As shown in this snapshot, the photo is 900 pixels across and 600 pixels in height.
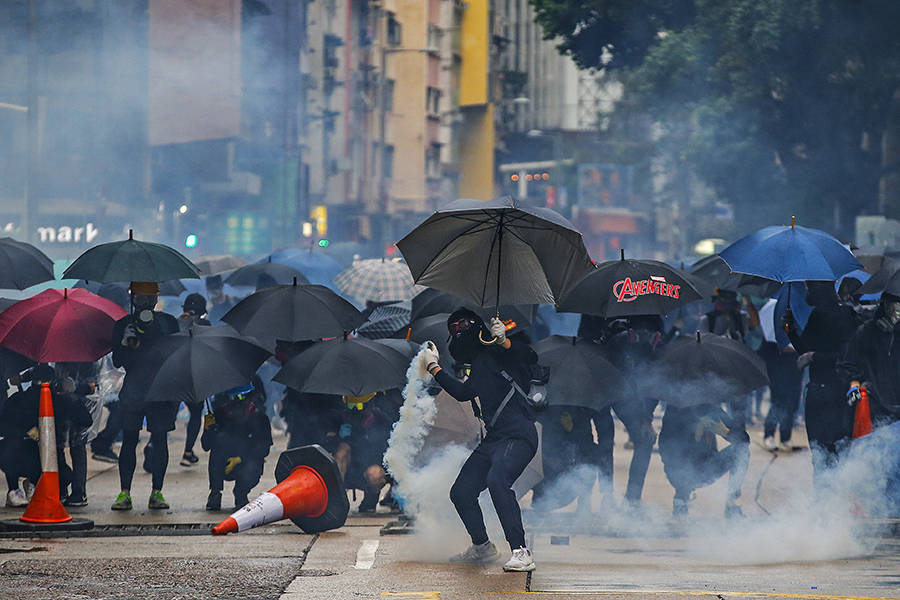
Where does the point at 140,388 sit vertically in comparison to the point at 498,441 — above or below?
Result: above

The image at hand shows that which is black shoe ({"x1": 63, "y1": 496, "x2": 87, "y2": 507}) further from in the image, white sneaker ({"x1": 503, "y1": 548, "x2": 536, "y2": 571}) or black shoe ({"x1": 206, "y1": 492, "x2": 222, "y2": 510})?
white sneaker ({"x1": 503, "y1": 548, "x2": 536, "y2": 571})

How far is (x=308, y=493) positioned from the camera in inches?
267

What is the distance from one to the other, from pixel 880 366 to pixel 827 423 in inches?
22.8

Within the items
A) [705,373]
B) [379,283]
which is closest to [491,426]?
[705,373]

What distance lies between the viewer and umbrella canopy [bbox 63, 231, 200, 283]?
8125 millimetres

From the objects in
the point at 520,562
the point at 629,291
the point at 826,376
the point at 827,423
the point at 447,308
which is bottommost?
the point at 520,562

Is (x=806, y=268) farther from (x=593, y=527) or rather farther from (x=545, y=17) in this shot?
(x=545, y=17)

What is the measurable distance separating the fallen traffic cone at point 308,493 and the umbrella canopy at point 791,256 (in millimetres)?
3433

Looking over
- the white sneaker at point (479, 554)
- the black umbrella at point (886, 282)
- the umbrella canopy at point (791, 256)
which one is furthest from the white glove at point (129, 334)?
the black umbrella at point (886, 282)

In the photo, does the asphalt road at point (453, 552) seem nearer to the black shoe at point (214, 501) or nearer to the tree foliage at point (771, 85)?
the black shoe at point (214, 501)

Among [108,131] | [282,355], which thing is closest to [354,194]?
[108,131]

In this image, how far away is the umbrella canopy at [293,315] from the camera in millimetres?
7762

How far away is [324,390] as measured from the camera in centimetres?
721

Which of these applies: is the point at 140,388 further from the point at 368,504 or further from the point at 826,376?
the point at 826,376
